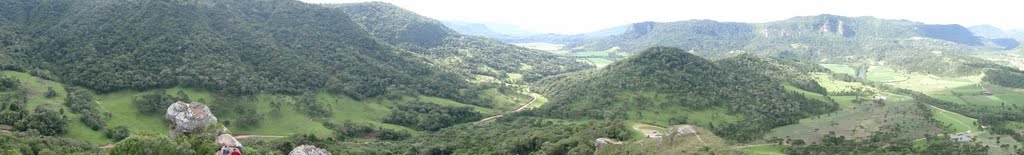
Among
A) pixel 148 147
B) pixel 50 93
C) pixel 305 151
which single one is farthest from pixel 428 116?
pixel 148 147

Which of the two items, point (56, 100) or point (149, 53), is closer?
point (56, 100)

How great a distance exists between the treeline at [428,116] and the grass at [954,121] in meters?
112

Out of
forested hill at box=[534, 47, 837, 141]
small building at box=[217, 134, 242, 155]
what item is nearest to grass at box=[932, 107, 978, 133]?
forested hill at box=[534, 47, 837, 141]

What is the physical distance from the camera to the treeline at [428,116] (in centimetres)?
16075

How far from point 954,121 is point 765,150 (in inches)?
3206

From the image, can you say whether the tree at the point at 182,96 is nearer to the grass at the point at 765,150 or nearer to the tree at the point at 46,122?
the tree at the point at 46,122

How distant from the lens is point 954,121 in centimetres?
16238

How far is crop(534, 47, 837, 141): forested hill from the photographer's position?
6511 inches

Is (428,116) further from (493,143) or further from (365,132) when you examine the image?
(493,143)

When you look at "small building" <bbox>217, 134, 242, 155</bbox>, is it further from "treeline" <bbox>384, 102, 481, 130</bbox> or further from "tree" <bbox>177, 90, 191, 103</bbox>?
"treeline" <bbox>384, 102, 481, 130</bbox>

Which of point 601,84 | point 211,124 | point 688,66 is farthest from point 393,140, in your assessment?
point 688,66

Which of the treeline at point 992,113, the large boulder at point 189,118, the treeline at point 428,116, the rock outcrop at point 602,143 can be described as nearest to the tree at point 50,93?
the large boulder at point 189,118

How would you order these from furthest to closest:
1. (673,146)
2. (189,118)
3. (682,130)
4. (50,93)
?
(50,93), (189,118), (682,130), (673,146)

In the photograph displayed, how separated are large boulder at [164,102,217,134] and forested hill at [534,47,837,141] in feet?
275
